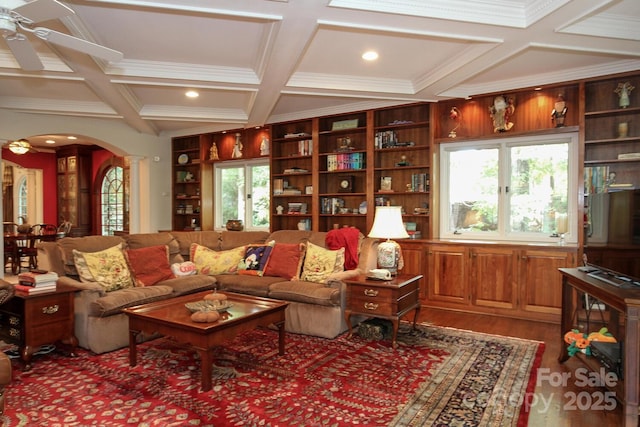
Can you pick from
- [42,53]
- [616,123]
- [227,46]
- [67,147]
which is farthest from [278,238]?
[67,147]

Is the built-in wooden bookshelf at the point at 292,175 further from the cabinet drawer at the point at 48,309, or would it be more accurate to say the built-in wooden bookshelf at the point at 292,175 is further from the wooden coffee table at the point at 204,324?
the cabinet drawer at the point at 48,309

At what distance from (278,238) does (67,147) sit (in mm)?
7046

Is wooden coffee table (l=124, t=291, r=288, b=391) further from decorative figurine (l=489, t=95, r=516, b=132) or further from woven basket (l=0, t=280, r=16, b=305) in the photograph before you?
decorative figurine (l=489, t=95, r=516, b=132)

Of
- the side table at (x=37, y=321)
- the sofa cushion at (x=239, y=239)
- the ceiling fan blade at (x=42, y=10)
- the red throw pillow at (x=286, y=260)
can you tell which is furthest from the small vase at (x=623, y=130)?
the side table at (x=37, y=321)

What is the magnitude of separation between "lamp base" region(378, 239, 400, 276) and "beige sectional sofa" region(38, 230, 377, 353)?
0.28 m

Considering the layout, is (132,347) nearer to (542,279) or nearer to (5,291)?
(5,291)

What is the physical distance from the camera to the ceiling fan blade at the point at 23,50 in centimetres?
256

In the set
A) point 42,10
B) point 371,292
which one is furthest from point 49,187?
point 371,292

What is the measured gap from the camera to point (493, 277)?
453 cm

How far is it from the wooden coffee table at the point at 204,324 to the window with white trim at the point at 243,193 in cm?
356

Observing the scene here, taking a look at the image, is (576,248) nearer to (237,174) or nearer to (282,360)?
(282,360)

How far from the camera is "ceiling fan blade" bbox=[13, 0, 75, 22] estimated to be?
2191 millimetres

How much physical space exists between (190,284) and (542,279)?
365cm

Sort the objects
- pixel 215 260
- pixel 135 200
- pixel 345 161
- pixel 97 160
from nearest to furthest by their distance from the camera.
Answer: pixel 215 260 < pixel 345 161 < pixel 135 200 < pixel 97 160
